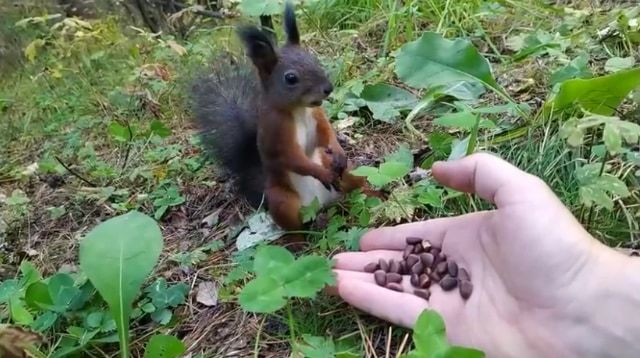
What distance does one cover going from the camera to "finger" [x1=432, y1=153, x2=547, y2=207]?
5.27ft

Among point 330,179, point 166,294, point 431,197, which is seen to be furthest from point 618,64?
point 166,294

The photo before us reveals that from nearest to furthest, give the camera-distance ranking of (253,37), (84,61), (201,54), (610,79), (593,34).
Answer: (610,79)
(253,37)
(593,34)
(201,54)
(84,61)

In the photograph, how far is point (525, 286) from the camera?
5.20 feet

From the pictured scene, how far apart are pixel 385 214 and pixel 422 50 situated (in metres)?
0.50

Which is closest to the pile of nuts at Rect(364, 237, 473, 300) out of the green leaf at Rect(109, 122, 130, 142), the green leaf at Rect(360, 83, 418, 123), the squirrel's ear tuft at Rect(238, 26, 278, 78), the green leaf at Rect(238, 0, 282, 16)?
the squirrel's ear tuft at Rect(238, 26, 278, 78)

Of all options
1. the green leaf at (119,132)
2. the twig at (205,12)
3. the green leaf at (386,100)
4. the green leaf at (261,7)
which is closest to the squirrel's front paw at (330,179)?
the green leaf at (386,100)

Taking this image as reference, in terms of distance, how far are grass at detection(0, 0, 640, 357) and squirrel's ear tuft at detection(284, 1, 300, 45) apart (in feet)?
1.48

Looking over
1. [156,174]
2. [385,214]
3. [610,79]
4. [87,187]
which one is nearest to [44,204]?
[87,187]

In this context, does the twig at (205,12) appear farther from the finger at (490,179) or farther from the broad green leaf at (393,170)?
the finger at (490,179)

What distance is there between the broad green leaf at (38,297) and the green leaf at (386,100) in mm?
1209

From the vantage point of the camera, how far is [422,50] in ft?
7.43

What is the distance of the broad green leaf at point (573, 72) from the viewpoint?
2.38 metres

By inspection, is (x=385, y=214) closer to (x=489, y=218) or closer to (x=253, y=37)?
(x=489, y=218)

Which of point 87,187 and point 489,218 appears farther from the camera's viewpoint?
point 87,187
